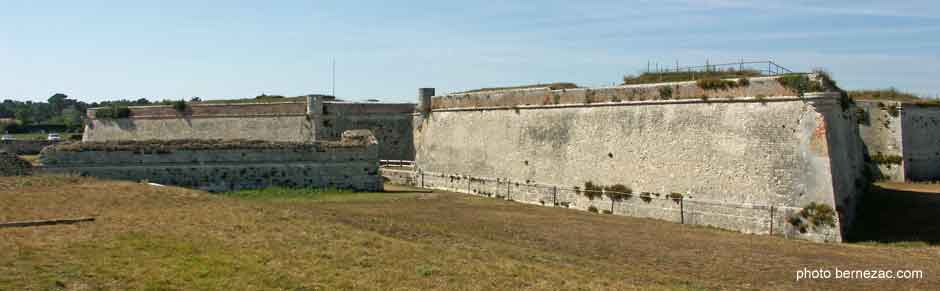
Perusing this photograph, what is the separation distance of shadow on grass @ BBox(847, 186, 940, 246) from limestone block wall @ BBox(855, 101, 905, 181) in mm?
4516

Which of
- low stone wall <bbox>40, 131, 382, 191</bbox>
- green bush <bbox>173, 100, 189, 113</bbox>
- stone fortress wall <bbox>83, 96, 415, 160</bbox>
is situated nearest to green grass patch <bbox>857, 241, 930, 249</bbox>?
low stone wall <bbox>40, 131, 382, 191</bbox>

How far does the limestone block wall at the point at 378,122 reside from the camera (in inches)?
1499

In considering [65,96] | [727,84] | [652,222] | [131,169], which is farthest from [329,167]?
[65,96]

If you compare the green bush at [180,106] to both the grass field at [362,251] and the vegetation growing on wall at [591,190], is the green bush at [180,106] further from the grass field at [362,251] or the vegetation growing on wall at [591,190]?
the vegetation growing on wall at [591,190]

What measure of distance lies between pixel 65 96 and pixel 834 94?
536 feet

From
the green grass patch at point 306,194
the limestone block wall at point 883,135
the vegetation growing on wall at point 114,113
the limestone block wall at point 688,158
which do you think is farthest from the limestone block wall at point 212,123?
the limestone block wall at point 883,135

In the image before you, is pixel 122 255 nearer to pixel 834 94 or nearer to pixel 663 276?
pixel 663 276

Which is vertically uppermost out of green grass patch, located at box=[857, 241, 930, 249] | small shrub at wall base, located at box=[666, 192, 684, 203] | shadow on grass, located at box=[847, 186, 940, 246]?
small shrub at wall base, located at box=[666, 192, 684, 203]

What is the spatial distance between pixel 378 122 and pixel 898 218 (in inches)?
1024

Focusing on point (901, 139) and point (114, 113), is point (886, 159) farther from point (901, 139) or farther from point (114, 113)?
point (114, 113)

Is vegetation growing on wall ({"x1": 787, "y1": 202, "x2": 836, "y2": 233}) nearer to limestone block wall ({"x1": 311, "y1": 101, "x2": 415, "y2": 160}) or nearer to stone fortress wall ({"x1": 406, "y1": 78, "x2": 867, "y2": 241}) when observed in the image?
stone fortress wall ({"x1": 406, "y1": 78, "x2": 867, "y2": 241})

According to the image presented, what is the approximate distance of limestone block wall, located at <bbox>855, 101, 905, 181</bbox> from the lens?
2503 cm

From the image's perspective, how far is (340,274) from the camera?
33.8ft

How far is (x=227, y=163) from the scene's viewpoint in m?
24.3
